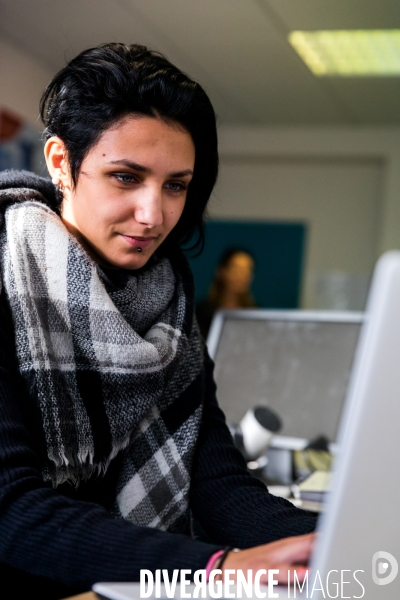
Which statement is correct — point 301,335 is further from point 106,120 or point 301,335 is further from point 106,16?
point 106,16

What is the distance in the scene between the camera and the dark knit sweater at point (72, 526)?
2.33 feet

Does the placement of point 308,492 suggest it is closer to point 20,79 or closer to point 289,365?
point 289,365

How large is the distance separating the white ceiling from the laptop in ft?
10.7

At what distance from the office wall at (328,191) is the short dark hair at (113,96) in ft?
15.9

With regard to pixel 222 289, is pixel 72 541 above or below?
below

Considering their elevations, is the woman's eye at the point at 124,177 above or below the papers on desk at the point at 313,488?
above

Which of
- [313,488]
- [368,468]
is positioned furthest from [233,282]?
[368,468]

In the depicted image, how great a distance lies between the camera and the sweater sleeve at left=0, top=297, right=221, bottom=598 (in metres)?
0.70

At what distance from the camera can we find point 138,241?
1.03 meters

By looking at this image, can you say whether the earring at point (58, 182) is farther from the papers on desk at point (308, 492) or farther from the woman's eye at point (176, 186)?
the papers on desk at point (308, 492)

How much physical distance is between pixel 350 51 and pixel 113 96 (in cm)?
362

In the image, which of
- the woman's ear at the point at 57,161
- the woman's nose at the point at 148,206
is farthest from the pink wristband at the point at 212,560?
the woman's ear at the point at 57,161

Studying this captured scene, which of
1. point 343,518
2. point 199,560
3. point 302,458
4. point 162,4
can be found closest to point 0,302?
point 199,560

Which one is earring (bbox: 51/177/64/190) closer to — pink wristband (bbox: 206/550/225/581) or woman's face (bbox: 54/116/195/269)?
woman's face (bbox: 54/116/195/269)
